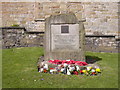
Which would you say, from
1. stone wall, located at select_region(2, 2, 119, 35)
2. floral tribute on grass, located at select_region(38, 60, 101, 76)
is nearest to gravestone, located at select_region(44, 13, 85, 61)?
floral tribute on grass, located at select_region(38, 60, 101, 76)

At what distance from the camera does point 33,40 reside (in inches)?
493

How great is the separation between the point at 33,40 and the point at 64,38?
560cm

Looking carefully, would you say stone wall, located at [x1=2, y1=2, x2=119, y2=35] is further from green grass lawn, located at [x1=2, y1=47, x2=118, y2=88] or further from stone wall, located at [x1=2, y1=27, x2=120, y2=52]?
green grass lawn, located at [x1=2, y1=47, x2=118, y2=88]

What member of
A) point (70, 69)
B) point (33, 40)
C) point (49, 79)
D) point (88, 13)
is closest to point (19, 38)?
point (33, 40)

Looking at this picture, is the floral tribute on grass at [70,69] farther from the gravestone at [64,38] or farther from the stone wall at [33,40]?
the stone wall at [33,40]

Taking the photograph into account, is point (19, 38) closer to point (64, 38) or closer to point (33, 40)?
point (33, 40)

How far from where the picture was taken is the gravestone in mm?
7168

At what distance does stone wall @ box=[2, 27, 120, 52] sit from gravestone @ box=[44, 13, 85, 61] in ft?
15.0

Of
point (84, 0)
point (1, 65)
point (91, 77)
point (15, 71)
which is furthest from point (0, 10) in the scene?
point (91, 77)

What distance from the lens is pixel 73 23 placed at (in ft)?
23.6

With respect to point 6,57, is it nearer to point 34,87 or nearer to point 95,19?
point 34,87

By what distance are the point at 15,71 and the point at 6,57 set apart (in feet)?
7.78

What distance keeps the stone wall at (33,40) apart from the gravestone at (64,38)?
457 centimetres

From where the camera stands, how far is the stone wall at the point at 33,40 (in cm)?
1188
